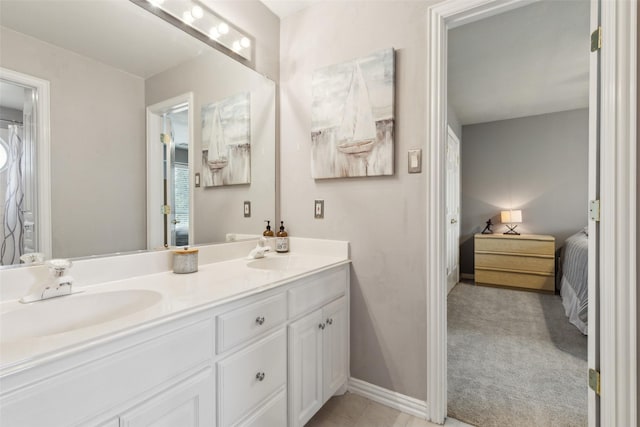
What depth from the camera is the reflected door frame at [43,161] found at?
3.44 feet

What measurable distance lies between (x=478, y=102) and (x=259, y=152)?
3.32 meters

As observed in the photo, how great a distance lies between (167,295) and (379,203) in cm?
116

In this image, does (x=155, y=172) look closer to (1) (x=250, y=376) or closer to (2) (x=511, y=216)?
(1) (x=250, y=376)

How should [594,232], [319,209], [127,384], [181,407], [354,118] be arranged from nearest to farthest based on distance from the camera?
[127,384] < [181,407] < [594,232] < [354,118] < [319,209]

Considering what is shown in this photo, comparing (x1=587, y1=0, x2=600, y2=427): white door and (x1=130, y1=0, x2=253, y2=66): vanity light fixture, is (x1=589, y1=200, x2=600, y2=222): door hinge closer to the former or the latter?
(x1=587, y1=0, x2=600, y2=427): white door

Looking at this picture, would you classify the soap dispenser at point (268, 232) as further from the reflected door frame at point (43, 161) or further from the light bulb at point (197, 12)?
the light bulb at point (197, 12)

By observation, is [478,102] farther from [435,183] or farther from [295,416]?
[295,416]

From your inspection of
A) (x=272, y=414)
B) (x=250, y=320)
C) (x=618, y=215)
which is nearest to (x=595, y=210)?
(x=618, y=215)

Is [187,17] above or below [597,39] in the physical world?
above

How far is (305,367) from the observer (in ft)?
4.60

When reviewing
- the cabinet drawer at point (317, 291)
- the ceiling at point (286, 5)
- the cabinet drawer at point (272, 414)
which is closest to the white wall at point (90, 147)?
the cabinet drawer at point (317, 291)

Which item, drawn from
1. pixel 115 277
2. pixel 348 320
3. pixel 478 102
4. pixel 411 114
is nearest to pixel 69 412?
pixel 115 277

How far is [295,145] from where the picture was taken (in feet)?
6.62

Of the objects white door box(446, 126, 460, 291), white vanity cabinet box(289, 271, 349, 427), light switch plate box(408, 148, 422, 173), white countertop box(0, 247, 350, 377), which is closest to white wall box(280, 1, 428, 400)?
light switch plate box(408, 148, 422, 173)
